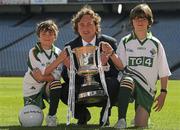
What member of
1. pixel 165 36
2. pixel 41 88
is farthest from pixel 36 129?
pixel 165 36

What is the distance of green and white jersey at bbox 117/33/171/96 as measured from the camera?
5863 mm

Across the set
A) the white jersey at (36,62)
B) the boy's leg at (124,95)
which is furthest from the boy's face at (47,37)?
the boy's leg at (124,95)

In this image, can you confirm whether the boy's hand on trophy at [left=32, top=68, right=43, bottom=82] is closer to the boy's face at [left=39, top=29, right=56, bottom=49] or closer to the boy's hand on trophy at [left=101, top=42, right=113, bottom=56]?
the boy's face at [left=39, top=29, right=56, bottom=49]

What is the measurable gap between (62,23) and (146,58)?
1321 inches

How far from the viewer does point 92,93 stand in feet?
18.1

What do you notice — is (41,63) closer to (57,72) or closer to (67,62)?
(57,72)

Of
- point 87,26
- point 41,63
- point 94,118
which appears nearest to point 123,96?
point 87,26

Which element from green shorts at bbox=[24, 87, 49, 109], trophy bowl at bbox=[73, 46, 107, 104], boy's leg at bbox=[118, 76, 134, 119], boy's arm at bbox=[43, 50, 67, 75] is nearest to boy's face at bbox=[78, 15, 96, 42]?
trophy bowl at bbox=[73, 46, 107, 104]

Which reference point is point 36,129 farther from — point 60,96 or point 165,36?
point 165,36

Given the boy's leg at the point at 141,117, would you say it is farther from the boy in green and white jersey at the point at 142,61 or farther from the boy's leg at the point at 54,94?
the boy's leg at the point at 54,94

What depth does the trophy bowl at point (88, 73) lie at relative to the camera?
5555mm

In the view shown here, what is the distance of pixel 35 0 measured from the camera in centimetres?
3809

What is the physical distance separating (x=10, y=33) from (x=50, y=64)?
110ft

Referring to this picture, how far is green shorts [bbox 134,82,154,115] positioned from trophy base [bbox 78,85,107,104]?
1.38ft
